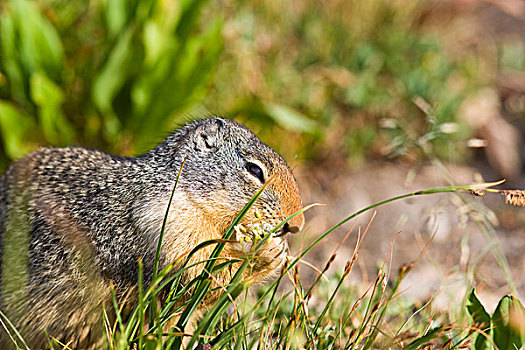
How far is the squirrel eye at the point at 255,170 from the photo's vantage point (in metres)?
2.72

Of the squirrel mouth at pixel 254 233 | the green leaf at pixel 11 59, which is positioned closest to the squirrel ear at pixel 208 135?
the squirrel mouth at pixel 254 233

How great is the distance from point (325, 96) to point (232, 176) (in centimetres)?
292

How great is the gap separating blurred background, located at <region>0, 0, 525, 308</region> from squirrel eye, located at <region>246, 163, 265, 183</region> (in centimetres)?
103

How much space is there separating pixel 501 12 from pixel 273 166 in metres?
5.97

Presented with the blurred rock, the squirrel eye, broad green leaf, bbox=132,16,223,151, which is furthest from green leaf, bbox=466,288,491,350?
the blurred rock

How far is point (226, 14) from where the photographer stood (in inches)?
241

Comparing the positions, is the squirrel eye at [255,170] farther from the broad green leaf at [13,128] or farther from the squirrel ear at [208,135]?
the broad green leaf at [13,128]

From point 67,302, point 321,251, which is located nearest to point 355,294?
point 321,251

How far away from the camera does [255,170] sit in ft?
8.97

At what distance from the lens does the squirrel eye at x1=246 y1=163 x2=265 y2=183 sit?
8.91 feet

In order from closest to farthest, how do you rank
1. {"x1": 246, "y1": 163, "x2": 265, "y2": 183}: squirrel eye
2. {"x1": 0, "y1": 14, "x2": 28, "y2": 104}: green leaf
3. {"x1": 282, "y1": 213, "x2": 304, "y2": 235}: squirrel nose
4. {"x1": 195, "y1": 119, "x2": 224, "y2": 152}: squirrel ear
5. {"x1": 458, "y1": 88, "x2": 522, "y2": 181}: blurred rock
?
{"x1": 282, "y1": 213, "x2": 304, "y2": 235}: squirrel nose < {"x1": 246, "y1": 163, "x2": 265, "y2": 183}: squirrel eye < {"x1": 195, "y1": 119, "x2": 224, "y2": 152}: squirrel ear < {"x1": 0, "y1": 14, "x2": 28, "y2": 104}: green leaf < {"x1": 458, "y1": 88, "x2": 522, "y2": 181}: blurred rock

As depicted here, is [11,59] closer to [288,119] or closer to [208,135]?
[288,119]

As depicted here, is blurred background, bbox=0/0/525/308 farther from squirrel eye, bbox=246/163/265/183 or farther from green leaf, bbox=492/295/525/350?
squirrel eye, bbox=246/163/265/183

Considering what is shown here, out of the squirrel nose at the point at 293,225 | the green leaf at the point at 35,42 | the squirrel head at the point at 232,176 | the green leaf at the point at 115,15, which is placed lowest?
the squirrel nose at the point at 293,225
